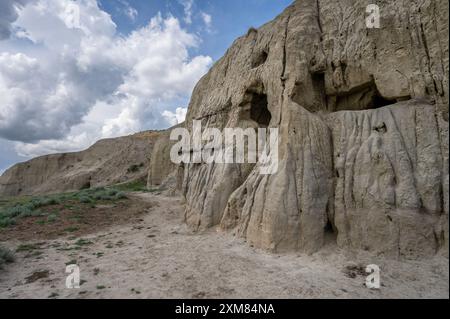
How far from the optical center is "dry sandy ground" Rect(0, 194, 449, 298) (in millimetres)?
5285

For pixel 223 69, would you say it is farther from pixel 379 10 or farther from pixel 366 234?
pixel 366 234

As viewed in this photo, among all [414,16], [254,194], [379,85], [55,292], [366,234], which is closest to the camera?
[55,292]

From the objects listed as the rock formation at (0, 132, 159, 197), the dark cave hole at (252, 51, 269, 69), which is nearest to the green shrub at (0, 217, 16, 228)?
the dark cave hole at (252, 51, 269, 69)

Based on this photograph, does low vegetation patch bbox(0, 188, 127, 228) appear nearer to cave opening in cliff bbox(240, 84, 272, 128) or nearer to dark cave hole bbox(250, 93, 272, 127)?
cave opening in cliff bbox(240, 84, 272, 128)

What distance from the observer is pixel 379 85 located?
803 centimetres

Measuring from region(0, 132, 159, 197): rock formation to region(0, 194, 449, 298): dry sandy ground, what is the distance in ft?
86.1

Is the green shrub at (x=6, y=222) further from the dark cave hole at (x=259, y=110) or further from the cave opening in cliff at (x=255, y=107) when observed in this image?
Answer: the dark cave hole at (x=259, y=110)

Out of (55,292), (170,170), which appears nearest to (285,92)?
(55,292)

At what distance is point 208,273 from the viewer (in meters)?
6.35

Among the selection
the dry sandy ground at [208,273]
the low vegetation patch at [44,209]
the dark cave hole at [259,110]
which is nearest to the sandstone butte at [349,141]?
the dry sandy ground at [208,273]

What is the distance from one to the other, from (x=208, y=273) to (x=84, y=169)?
37623mm

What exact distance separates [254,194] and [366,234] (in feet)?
11.7

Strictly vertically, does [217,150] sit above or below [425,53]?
below

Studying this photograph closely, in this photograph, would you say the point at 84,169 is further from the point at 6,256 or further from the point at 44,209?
the point at 6,256
